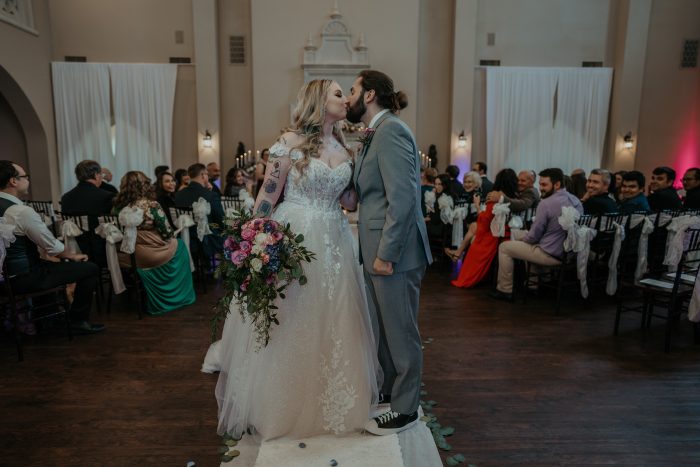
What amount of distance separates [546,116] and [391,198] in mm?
11504

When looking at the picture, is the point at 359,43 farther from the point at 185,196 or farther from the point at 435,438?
the point at 435,438

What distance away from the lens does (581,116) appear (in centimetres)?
1224

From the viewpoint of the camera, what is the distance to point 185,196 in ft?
18.2

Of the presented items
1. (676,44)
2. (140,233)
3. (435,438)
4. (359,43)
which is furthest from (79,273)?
(676,44)

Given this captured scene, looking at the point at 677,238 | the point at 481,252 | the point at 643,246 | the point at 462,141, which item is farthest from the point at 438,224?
the point at 462,141

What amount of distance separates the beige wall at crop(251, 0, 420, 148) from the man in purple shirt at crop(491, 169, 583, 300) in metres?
7.08

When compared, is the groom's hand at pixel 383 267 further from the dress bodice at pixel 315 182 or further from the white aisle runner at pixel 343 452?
the white aisle runner at pixel 343 452

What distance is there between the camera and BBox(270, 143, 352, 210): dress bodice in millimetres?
2443

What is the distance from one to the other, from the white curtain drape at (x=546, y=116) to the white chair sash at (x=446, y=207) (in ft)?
20.8

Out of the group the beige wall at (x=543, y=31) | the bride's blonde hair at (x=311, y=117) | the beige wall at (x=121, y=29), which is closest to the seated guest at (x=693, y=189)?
the bride's blonde hair at (x=311, y=117)

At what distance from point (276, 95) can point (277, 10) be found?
1.95 m

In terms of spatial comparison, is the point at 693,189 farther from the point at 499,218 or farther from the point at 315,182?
the point at 315,182

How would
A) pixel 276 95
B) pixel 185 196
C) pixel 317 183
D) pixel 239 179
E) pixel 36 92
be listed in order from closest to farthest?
pixel 317 183 → pixel 185 196 → pixel 239 179 → pixel 36 92 → pixel 276 95

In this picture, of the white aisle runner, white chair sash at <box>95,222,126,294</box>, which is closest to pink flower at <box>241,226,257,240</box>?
the white aisle runner
